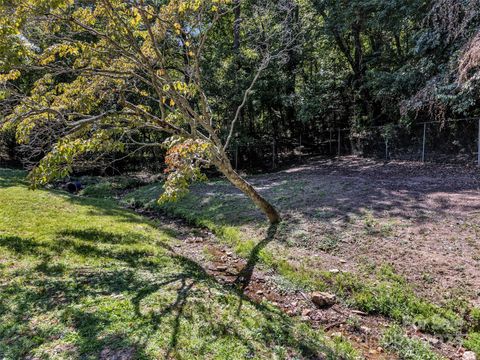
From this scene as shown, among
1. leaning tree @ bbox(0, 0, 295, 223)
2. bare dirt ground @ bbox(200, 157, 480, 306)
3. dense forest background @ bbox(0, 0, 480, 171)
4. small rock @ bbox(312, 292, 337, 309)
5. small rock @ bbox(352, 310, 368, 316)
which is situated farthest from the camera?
dense forest background @ bbox(0, 0, 480, 171)

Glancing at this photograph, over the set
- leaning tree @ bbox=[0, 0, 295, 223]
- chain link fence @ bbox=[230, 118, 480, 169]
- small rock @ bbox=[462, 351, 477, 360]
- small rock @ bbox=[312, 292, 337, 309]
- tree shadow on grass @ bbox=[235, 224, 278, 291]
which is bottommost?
small rock @ bbox=[462, 351, 477, 360]

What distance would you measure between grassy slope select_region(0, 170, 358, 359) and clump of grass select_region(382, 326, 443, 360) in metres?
0.49

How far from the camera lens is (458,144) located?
10.3 metres

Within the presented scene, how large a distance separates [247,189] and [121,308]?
10.5ft

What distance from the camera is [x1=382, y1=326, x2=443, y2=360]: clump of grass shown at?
3111 millimetres

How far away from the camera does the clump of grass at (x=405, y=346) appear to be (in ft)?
10.2

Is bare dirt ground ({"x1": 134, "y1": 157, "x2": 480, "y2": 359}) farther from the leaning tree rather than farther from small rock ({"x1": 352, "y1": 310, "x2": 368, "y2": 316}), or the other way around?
the leaning tree

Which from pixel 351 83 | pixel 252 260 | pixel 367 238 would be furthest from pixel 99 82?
pixel 351 83


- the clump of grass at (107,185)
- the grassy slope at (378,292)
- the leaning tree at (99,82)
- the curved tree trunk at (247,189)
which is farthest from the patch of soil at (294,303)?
the clump of grass at (107,185)

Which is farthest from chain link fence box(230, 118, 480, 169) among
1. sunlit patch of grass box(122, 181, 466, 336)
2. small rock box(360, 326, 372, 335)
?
small rock box(360, 326, 372, 335)

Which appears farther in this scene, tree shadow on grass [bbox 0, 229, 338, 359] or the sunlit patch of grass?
the sunlit patch of grass

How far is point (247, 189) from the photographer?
6.05 metres

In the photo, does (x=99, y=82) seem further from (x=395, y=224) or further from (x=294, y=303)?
(x=395, y=224)

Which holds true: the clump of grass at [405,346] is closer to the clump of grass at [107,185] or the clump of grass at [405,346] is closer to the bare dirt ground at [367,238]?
the bare dirt ground at [367,238]
